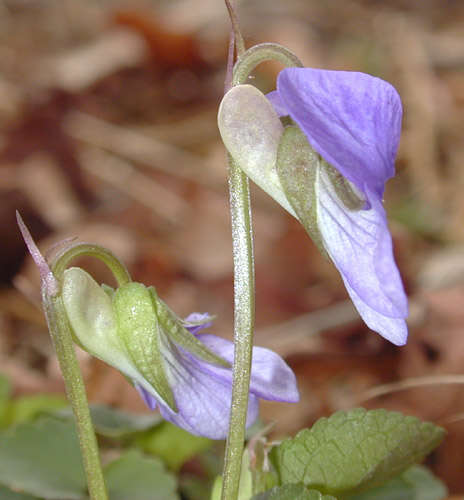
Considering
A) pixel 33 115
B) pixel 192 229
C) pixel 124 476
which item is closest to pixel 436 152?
pixel 192 229

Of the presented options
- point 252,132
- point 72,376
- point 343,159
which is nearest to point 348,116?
point 343,159

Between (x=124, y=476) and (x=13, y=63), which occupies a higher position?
(x=13, y=63)

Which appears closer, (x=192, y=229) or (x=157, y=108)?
(x=192, y=229)

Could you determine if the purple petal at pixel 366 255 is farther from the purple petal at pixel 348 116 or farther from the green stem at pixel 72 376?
the green stem at pixel 72 376

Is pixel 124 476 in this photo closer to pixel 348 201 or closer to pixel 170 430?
pixel 170 430

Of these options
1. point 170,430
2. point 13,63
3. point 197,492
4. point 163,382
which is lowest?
point 197,492

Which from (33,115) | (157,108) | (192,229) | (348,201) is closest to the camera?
(348,201)

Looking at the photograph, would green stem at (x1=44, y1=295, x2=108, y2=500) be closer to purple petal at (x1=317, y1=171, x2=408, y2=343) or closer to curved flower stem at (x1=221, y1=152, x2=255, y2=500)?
curved flower stem at (x1=221, y1=152, x2=255, y2=500)
